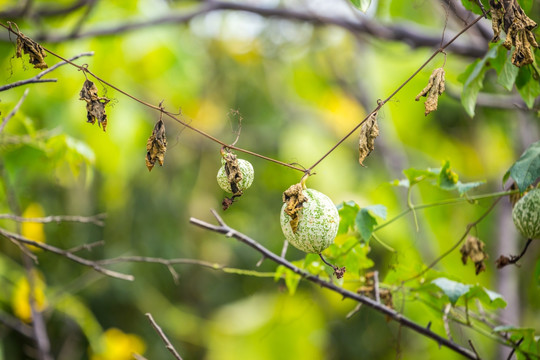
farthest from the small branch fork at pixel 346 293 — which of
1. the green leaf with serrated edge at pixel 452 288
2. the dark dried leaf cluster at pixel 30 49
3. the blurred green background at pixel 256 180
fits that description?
the blurred green background at pixel 256 180

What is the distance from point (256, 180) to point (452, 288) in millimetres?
2174

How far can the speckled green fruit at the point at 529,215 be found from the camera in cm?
73

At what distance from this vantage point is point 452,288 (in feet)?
2.60

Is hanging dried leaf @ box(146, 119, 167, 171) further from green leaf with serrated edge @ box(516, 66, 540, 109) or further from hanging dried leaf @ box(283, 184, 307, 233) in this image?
green leaf with serrated edge @ box(516, 66, 540, 109)

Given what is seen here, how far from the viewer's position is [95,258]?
2408 millimetres

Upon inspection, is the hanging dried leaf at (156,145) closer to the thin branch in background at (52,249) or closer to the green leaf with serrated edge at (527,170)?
the thin branch in background at (52,249)

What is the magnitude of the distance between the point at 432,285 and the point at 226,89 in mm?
2323

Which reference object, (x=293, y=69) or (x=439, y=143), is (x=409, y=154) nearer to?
(x=439, y=143)

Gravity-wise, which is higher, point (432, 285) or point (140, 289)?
point (140, 289)

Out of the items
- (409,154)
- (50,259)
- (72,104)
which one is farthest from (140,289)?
(409,154)

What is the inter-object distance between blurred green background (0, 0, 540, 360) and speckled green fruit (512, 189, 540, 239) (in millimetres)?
1125

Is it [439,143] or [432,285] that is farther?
[439,143]

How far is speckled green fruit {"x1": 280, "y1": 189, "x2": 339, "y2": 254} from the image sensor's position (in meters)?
0.60

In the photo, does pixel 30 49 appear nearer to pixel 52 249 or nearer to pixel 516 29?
pixel 52 249
